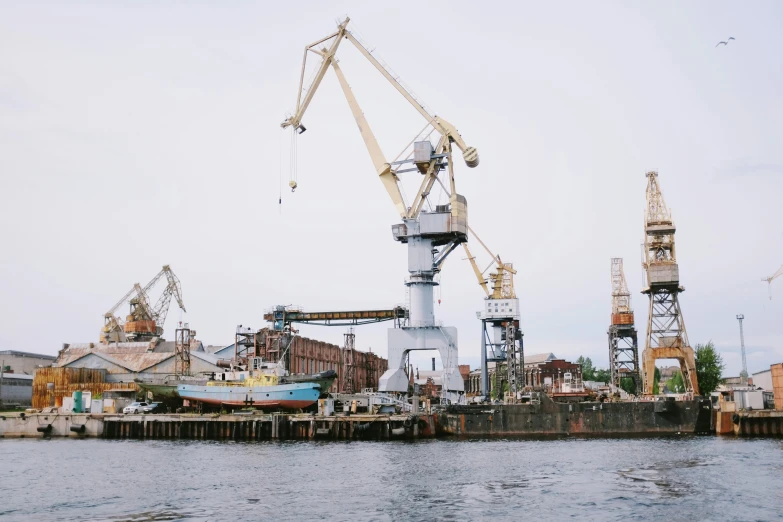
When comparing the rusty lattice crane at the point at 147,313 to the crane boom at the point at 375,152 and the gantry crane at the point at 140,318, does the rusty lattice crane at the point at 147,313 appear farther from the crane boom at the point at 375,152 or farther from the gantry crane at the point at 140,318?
the crane boom at the point at 375,152

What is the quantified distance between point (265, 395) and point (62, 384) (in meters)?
34.4

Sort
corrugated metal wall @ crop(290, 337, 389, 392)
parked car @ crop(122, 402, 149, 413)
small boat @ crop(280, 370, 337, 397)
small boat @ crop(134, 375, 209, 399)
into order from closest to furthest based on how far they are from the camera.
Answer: small boat @ crop(280, 370, 337, 397)
parked car @ crop(122, 402, 149, 413)
small boat @ crop(134, 375, 209, 399)
corrugated metal wall @ crop(290, 337, 389, 392)

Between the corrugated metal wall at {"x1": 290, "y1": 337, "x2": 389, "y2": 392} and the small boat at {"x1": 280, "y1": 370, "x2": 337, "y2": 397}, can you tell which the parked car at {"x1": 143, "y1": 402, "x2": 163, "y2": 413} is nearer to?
the small boat at {"x1": 280, "y1": 370, "x2": 337, "y2": 397}

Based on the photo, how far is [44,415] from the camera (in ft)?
232

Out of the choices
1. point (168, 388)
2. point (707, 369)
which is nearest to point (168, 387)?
point (168, 388)

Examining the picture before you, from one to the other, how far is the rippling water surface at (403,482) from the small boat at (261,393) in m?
15.5

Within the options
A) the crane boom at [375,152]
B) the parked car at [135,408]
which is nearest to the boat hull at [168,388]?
the parked car at [135,408]

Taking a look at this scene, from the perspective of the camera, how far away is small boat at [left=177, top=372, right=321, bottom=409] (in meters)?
71.0

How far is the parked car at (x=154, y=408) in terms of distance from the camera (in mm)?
74800

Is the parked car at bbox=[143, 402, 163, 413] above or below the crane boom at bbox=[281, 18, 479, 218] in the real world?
below

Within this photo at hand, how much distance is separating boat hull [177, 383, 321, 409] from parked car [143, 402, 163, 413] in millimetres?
5726

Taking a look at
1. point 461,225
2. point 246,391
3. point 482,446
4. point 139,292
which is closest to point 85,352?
point 139,292

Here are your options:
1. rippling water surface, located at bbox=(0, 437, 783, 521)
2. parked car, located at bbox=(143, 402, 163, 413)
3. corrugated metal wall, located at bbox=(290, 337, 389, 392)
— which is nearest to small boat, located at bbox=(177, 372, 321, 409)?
parked car, located at bbox=(143, 402, 163, 413)

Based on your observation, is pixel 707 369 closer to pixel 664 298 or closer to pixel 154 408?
pixel 664 298
